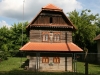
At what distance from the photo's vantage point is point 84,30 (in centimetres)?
5131

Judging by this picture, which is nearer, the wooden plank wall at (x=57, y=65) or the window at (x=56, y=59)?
the wooden plank wall at (x=57, y=65)

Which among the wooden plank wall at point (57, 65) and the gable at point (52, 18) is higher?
the gable at point (52, 18)

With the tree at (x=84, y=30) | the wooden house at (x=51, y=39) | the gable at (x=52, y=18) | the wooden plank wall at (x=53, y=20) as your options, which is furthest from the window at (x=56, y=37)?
the tree at (x=84, y=30)

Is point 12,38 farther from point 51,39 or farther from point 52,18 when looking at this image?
point 51,39

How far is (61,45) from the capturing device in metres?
27.7

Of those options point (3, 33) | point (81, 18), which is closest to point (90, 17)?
point (81, 18)

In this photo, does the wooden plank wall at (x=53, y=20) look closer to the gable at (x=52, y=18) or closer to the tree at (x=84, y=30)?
the gable at (x=52, y=18)

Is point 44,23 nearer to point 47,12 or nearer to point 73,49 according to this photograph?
point 47,12

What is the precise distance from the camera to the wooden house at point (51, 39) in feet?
86.9

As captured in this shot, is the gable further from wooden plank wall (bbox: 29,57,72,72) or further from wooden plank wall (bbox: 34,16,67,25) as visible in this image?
wooden plank wall (bbox: 29,57,72,72)

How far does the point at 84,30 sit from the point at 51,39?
79.2 feet

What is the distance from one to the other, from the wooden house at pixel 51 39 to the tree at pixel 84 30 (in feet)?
72.5

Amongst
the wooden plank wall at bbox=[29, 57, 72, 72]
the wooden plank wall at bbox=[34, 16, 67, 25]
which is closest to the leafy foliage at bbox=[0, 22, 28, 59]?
the wooden plank wall at bbox=[34, 16, 67, 25]

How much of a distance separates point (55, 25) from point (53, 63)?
5.38 meters
